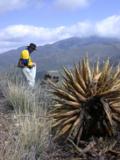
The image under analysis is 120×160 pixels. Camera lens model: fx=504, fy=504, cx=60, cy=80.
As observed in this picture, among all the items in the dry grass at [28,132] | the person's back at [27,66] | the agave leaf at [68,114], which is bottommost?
the dry grass at [28,132]

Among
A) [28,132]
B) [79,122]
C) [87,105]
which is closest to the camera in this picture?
[28,132]

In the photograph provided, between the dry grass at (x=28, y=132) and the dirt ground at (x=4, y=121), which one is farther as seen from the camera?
the dirt ground at (x=4, y=121)

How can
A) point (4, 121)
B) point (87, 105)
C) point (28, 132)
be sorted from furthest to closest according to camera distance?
point (4, 121) → point (87, 105) → point (28, 132)

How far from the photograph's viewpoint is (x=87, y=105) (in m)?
9.02

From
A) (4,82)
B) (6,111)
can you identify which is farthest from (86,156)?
(4,82)

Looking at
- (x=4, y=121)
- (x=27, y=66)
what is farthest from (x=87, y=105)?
(x=27, y=66)

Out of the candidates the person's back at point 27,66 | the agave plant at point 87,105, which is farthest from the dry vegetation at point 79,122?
the person's back at point 27,66

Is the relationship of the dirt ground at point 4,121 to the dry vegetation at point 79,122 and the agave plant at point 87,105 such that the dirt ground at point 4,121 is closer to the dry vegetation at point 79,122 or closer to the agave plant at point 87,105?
the dry vegetation at point 79,122

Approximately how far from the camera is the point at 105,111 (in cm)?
873

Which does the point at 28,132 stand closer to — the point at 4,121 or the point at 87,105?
the point at 87,105

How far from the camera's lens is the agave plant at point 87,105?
8.82 metres

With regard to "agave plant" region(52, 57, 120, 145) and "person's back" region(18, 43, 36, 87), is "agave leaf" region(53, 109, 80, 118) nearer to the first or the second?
"agave plant" region(52, 57, 120, 145)

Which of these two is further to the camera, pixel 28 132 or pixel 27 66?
pixel 27 66

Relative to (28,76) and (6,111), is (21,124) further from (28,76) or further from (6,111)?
(28,76)
